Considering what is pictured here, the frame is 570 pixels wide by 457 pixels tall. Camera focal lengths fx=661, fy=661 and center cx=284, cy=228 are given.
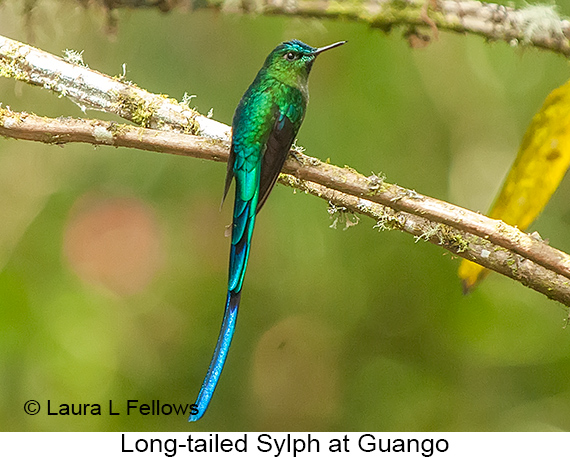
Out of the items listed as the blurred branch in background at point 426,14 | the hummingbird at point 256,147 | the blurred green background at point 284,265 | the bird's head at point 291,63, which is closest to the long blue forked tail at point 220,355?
the hummingbird at point 256,147

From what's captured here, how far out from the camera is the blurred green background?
1.85m

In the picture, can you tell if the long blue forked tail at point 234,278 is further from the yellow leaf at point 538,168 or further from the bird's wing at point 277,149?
the yellow leaf at point 538,168

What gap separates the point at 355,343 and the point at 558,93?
3.44 ft

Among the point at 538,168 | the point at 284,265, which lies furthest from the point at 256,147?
the point at 284,265

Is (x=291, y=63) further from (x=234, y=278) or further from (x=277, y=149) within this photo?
(x=234, y=278)

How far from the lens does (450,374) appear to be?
195 centimetres

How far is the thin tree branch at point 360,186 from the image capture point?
898mm

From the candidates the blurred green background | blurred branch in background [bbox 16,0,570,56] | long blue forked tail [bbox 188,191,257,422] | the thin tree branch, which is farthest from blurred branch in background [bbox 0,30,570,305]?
the blurred green background

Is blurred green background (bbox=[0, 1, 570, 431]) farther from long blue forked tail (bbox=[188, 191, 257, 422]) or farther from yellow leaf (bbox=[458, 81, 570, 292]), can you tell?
long blue forked tail (bbox=[188, 191, 257, 422])

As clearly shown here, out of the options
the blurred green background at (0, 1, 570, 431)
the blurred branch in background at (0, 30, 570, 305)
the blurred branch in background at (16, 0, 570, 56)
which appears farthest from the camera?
the blurred green background at (0, 1, 570, 431)

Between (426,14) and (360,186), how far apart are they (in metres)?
0.52

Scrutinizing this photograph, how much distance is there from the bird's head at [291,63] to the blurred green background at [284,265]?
2.90 feet

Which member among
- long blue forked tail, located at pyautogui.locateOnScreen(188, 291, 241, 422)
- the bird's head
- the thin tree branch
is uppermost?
the bird's head

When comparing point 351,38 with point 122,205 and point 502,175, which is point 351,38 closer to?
point 502,175
